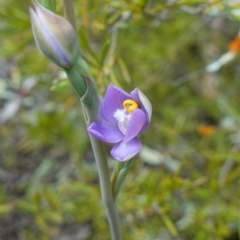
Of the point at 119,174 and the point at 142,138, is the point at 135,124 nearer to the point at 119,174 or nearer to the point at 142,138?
the point at 119,174

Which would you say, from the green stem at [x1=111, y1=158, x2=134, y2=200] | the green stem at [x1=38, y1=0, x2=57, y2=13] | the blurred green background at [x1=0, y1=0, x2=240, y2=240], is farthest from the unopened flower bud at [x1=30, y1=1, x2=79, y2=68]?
the blurred green background at [x1=0, y1=0, x2=240, y2=240]

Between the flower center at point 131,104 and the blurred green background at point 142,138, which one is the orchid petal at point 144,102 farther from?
the blurred green background at point 142,138

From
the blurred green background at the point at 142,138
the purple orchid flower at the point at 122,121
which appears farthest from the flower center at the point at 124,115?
the blurred green background at the point at 142,138

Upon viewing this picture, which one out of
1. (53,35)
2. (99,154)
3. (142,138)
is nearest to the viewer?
(53,35)

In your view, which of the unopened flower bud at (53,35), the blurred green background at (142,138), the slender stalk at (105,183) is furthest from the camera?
the blurred green background at (142,138)

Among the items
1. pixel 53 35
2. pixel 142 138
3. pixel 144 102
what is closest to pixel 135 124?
pixel 144 102

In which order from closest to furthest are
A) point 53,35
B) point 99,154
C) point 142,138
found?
point 53,35
point 99,154
point 142,138

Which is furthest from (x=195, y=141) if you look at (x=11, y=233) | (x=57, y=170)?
(x=11, y=233)
